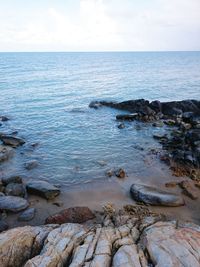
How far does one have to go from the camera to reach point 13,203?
14.4 meters

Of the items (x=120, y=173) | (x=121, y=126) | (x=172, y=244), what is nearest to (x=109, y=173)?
(x=120, y=173)

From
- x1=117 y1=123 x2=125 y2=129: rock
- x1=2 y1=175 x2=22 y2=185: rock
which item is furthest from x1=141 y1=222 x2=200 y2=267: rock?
x1=117 y1=123 x2=125 y2=129: rock

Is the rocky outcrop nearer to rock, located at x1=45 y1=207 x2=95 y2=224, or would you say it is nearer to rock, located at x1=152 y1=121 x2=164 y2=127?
rock, located at x1=45 y1=207 x2=95 y2=224

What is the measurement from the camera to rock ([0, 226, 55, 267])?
30.5 feet

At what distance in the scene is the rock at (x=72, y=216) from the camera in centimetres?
1296

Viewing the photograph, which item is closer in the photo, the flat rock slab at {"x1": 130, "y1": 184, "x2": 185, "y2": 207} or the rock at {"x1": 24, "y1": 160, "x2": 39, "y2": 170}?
the flat rock slab at {"x1": 130, "y1": 184, "x2": 185, "y2": 207}

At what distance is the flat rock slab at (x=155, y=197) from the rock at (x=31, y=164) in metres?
7.56

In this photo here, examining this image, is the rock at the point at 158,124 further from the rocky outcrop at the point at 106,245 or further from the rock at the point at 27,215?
the rocky outcrop at the point at 106,245

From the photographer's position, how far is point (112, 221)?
1084 cm

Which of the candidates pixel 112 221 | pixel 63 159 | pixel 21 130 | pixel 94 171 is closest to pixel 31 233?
pixel 112 221

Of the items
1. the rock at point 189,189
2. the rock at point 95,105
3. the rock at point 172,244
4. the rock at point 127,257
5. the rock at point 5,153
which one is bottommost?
the rock at point 5,153

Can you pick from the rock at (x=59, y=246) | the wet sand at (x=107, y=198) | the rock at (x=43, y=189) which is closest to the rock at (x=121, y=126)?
the wet sand at (x=107, y=198)

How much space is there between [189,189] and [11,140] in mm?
15366

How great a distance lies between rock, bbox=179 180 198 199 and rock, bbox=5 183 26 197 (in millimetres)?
9117
